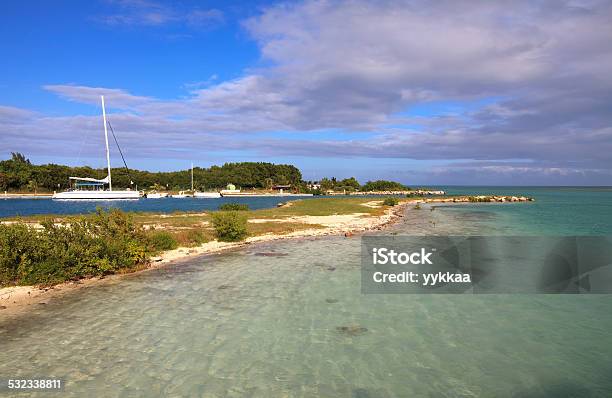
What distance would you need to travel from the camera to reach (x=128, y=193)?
4358 inches

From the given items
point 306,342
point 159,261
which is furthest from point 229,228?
point 306,342

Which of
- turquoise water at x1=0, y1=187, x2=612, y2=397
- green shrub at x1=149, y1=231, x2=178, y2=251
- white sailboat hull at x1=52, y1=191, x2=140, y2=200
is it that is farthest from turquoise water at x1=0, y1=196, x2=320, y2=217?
turquoise water at x1=0, y1=187, x2=612, y2=397

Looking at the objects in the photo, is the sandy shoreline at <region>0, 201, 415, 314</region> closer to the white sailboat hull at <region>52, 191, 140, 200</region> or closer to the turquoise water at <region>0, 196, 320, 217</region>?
the turquoise water at <region>0, 196, 320, 217</region>

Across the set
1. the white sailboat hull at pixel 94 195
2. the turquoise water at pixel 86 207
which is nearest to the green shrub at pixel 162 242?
the turquoise water at pixel 86 207

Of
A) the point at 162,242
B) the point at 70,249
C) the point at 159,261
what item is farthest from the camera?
the point at 162,242

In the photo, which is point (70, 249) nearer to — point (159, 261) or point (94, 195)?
point (159, 261)

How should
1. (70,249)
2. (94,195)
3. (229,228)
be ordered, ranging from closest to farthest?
(70,249)
(229,228)
(94,195)

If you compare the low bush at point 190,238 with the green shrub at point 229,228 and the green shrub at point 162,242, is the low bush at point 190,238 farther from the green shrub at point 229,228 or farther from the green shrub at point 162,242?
the green shrub at point 229,228

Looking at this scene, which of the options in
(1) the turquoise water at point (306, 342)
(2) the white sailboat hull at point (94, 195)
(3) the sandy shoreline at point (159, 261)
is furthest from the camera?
(2) the white sailboat hull at point (94, 195)

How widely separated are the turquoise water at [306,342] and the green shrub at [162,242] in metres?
7.43

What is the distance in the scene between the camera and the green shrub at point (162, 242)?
24.9 metres

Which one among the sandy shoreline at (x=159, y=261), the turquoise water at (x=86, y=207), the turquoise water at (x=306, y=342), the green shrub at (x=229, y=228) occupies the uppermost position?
the green shrub at (x=229, y=228)

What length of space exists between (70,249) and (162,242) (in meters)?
7.98

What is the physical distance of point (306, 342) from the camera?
432 inches
